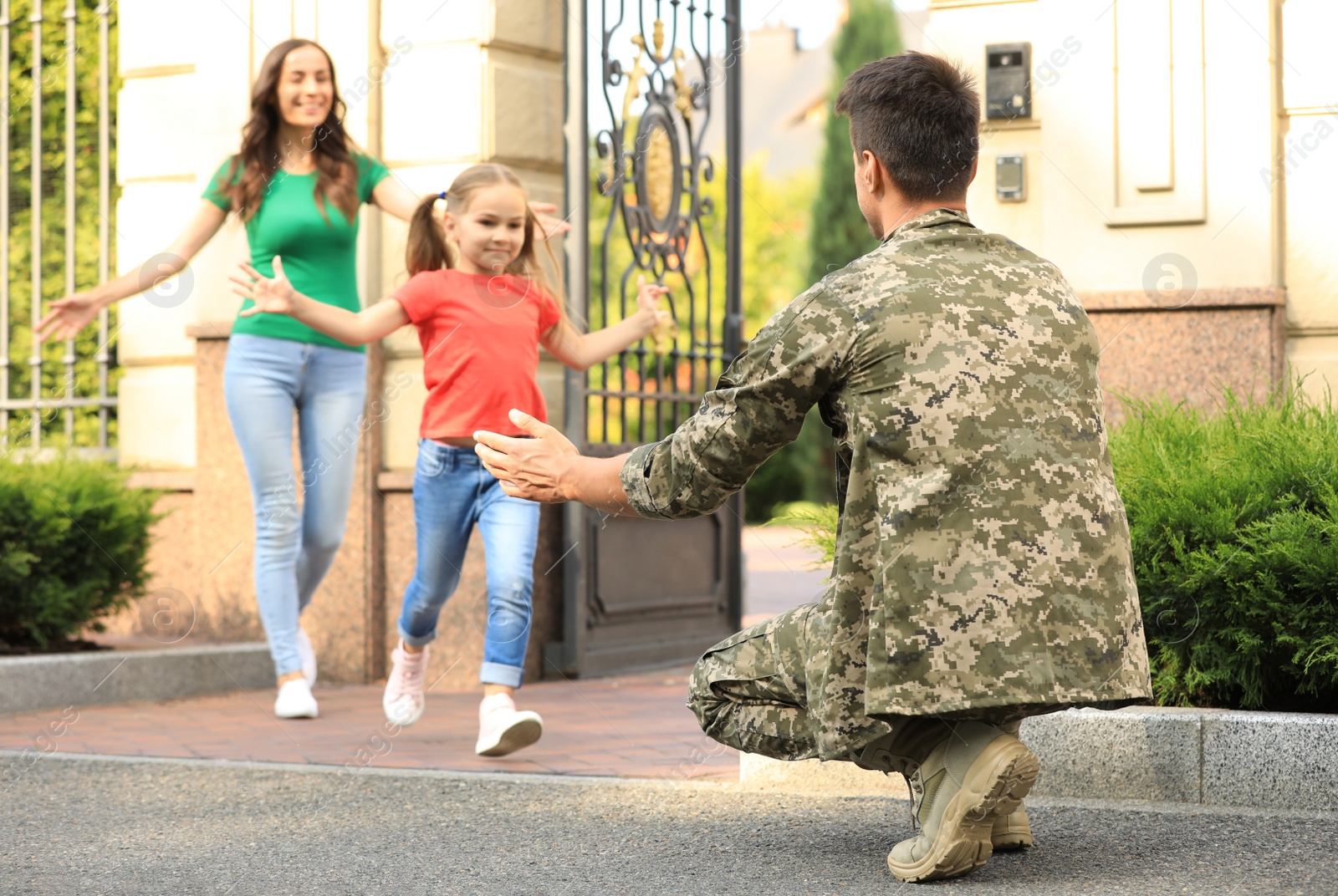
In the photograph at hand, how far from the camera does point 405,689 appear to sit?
5.43 metres

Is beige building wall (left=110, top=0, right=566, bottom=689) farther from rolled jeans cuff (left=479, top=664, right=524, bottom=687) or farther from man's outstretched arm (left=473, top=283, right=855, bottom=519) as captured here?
man's outstretched arm (left=473, top=283, right=855, bottom=519)

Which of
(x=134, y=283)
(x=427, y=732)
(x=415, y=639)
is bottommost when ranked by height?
(x=427, y=732)

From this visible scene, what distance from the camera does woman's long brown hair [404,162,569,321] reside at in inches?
210

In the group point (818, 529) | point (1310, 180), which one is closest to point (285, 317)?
point (818, 529)

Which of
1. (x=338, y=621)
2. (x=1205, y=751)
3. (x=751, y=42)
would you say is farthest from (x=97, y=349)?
(x=751, y=42)

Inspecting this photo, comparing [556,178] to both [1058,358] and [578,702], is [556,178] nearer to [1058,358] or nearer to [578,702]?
[578,702]

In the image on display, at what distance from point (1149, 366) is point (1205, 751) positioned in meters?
2.50

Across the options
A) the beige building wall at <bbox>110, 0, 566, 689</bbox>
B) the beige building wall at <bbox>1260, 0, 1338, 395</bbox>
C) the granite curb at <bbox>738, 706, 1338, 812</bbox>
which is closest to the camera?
the granite curb at <bbox>738, 706, 1338, 812</bbox>

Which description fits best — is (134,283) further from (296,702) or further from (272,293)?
(296,702)

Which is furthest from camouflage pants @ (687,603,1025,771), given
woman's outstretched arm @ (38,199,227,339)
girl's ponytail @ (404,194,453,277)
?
woman's outstretched arm @ (38,199,227,339)

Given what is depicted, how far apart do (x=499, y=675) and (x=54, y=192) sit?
4.63m

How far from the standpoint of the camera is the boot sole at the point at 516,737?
4.87 meters

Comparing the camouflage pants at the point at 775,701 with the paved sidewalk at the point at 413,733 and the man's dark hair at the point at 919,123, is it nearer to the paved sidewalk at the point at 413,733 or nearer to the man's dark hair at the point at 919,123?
the man's dark hair at the point at 919,123

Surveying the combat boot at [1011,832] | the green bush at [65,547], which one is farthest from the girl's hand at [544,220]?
the combat boot at [1011,832]
